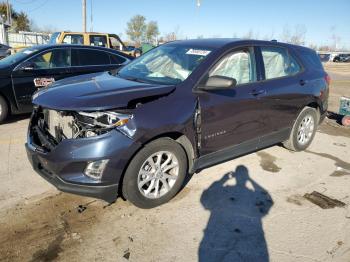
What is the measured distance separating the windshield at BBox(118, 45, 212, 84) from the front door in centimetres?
29

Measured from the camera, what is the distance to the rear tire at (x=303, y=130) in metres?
5.30

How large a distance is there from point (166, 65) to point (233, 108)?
3.33 ft

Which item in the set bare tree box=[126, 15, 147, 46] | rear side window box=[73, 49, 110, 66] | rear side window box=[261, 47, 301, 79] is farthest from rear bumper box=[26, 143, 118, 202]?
bare tree box=[126, 15, 147, 46]

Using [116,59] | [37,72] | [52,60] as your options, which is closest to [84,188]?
[37,72]

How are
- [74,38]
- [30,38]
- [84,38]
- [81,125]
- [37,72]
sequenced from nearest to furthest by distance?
[81,125] → [37,72] → [84,38] → [74,38] → [30,38]

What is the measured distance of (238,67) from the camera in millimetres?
4238

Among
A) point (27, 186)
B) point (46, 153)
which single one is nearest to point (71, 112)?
point (46, 153)

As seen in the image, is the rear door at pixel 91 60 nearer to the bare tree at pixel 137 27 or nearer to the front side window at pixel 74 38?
the front side window at pixel 74 38

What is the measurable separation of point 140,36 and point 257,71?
217 ft

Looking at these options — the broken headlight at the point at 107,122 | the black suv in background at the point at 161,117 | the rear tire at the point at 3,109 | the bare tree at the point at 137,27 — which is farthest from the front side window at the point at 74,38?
the bare tree at the point at 137,27

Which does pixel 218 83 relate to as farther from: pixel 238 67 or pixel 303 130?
pixel 303 130

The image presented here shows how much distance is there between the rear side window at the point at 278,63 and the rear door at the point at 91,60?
430 cm

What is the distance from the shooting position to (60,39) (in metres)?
14.2

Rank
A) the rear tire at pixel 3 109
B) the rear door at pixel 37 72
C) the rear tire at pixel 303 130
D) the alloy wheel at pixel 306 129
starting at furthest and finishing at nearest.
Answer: the rear door at pixel 37 72 < the rear tire at pixel 3 109 < the alloy wheel at pixel 306 129 < the rear tire at pixel 303 130
